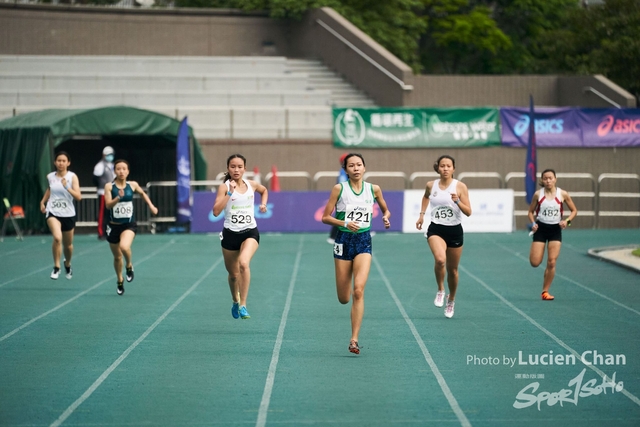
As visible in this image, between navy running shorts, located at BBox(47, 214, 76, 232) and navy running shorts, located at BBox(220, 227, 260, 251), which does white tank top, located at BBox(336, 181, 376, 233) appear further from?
navy running shorts, located at BBox(47, 214, 76, 232)

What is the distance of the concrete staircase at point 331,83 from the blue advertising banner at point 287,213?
677 centimetres

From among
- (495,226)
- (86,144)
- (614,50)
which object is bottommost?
(495,226)

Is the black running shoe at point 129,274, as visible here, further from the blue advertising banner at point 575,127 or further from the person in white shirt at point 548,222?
the blue advertising banner at point 575,127

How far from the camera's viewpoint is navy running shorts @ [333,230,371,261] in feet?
33.7

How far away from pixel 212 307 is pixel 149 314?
3.49 ft

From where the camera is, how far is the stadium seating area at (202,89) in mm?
32344

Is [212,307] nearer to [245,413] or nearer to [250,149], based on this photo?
[245,413]

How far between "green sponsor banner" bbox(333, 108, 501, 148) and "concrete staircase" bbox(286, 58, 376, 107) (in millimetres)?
3070

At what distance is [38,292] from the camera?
1591cm

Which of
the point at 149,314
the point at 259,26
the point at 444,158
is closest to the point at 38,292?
the point at 149,314

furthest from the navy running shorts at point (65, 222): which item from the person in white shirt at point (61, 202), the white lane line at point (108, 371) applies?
the white lane line at point (108, 371)

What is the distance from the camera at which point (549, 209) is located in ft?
48.9

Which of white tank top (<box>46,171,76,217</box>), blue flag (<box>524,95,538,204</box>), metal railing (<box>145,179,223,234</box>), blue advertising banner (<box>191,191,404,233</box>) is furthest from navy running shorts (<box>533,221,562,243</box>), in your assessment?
metal railing (<box>145,179,223,234</box>)

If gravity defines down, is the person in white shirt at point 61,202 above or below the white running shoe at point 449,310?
above
